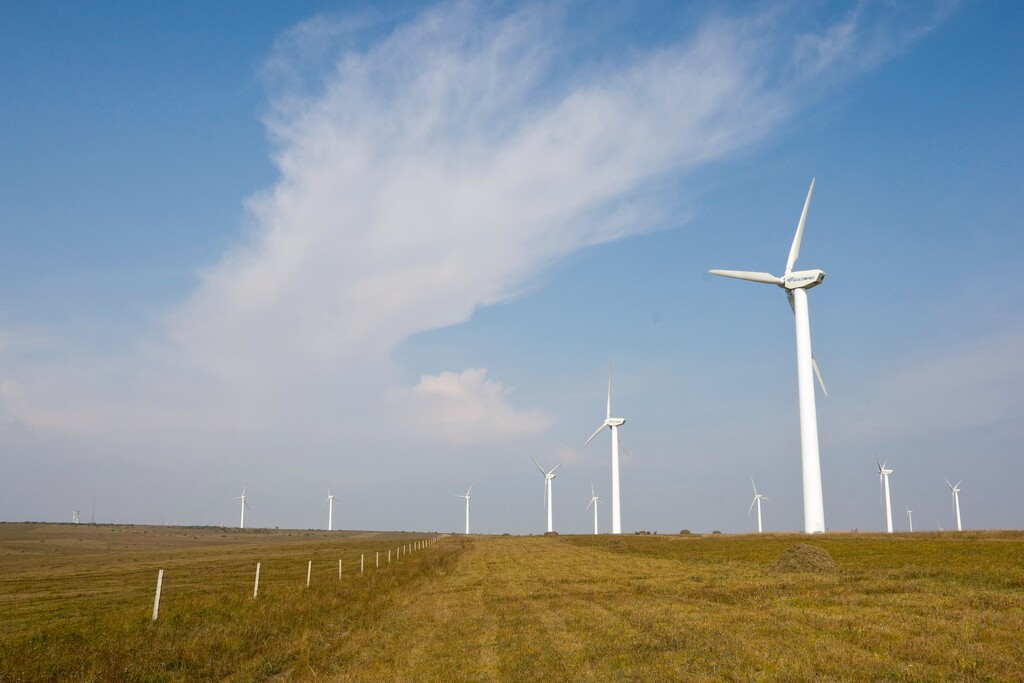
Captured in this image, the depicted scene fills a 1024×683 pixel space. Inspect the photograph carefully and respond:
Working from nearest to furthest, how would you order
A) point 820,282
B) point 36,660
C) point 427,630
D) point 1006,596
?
1. point 36,660
2. point 427,630
3. point 1006,596
4. point 820,282

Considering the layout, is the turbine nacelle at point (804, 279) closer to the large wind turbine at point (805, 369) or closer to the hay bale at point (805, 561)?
the large wind turbine at point (805, 369)

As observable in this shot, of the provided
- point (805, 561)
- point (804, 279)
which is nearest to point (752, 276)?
point (804, 279)

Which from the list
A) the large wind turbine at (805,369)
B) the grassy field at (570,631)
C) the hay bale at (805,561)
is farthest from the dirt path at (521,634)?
the large wind turbine at (805,369)

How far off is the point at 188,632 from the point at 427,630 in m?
6.83

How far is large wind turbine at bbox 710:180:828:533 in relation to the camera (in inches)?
3145

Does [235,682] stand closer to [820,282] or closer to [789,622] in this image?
[789,622]

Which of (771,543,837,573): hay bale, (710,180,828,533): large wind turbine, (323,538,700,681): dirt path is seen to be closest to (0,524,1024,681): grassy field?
(323,538,700,681): dirt path

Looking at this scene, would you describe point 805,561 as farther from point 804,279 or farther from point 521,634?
point 804,279

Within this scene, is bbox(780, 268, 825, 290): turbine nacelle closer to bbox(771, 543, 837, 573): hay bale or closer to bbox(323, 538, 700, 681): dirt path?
bbox(771, 543, 837, 573): hay bale

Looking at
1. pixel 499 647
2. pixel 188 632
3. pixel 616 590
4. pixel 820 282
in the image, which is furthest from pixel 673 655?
pixel 820 282

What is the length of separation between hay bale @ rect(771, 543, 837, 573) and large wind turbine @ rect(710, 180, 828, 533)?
128 feet

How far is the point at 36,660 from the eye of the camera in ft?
56.8

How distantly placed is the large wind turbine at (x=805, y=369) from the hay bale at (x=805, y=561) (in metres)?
39.0

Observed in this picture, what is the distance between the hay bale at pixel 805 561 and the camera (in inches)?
1599
